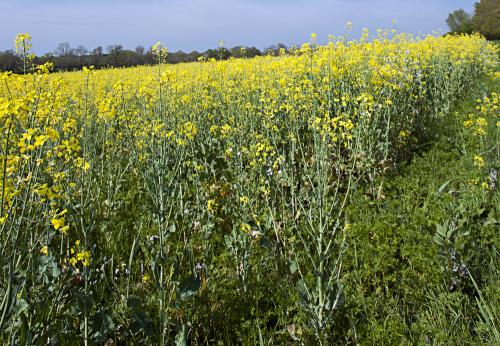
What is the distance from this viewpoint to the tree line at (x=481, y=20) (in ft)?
121

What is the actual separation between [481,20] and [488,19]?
2.90 feet

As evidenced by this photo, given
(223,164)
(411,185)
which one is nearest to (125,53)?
(223,164)

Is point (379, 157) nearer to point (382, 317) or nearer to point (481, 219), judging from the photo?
point (481, 219)

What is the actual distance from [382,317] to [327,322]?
366 millimetres

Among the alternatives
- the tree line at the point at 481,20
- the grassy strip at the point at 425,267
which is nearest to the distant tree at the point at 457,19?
the tree line at the point at 481,20

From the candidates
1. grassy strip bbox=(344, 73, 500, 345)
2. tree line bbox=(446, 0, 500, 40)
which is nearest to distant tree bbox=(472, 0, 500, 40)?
tree line bbox=(446, 0, 500, 40)

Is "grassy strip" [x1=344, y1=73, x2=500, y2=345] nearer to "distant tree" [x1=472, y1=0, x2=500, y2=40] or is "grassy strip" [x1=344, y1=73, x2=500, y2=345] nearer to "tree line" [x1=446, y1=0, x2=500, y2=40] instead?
"tree line" [x1=446, y1=0, x2=500, y2=40]

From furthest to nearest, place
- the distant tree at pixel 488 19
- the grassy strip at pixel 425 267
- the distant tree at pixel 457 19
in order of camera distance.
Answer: the distant tree at pixel 457 19 → the distant tree at pixel 488 19 → the grassy strip at pixel 425 267

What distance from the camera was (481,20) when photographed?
1505 inches

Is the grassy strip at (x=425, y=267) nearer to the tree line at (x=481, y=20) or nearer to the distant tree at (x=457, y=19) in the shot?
the tree line at (x=481, y=20)

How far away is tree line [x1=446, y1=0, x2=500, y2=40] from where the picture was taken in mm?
36750

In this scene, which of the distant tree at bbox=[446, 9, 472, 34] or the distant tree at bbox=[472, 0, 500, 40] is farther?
the distant tree at bbox=[446, 9, 472, 34]

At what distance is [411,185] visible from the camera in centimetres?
429

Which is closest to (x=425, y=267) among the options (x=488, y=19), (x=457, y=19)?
(x=488, y=19)
